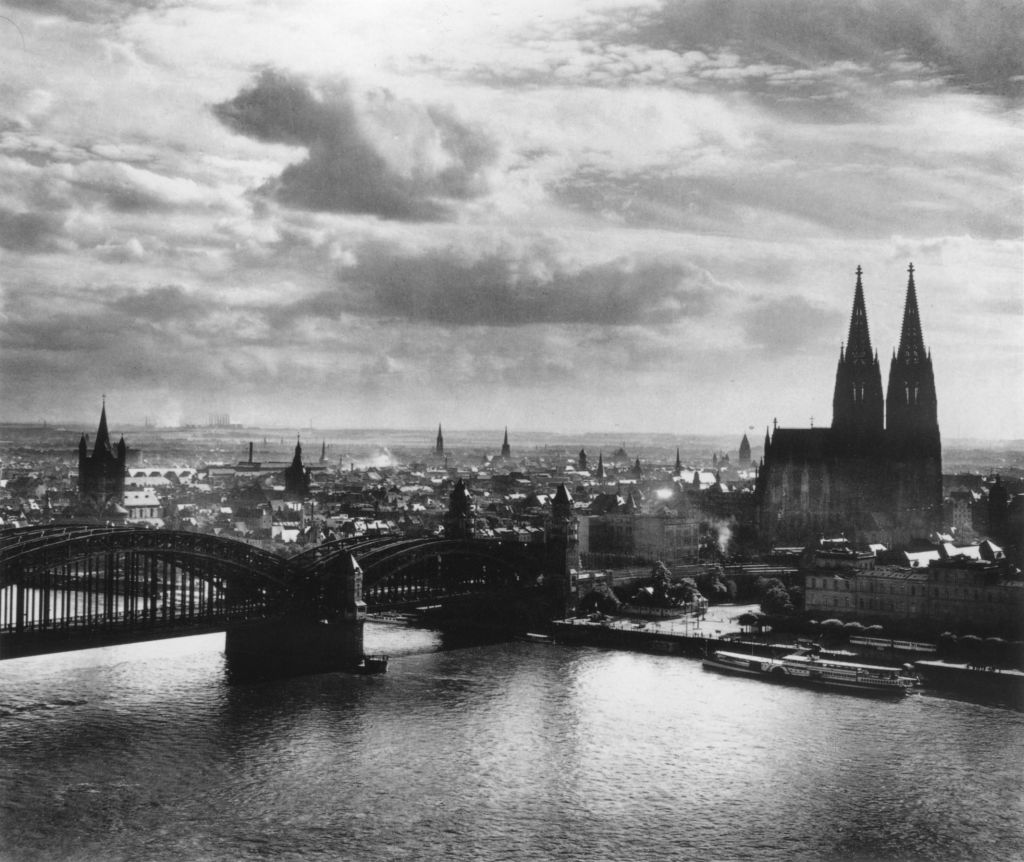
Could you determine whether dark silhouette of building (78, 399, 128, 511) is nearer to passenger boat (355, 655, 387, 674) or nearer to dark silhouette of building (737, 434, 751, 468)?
passenger boat (355, 655, 387, 674)

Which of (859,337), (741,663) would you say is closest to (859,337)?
(859,337)

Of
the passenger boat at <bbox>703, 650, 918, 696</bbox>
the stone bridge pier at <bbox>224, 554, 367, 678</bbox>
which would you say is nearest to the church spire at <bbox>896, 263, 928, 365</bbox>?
the passenger boat at <bbox>703, 650, 918, 696</bbox>

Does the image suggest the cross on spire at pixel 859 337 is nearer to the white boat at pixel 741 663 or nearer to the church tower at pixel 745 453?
the white boat at pixel 741 663

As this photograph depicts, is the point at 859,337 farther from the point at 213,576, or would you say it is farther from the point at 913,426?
the point at 213,576

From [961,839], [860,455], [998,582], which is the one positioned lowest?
[961,839]

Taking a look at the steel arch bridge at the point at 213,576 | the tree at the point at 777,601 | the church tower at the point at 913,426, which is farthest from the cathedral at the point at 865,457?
the steel arch bridge at the point at 213,576

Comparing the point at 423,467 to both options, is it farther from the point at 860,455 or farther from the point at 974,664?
the point at 974,664

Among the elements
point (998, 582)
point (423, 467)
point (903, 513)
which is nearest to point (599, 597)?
point (998, 582)
